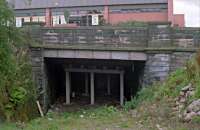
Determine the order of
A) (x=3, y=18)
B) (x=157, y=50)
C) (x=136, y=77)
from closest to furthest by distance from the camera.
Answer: (x=3, y=18) → (x=157, y=50) → (x=136, y=77)

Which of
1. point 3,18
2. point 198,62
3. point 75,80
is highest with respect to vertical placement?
point 3,18

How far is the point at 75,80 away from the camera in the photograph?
94.0 feet

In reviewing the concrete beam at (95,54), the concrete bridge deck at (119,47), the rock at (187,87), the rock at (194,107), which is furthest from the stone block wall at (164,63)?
the rock at (194,107)

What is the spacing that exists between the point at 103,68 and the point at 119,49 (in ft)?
14.9

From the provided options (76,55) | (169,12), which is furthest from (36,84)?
(169,12)

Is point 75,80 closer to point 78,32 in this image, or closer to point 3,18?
point 78,32

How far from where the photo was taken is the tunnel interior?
2359cm

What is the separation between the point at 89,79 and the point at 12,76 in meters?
12.5

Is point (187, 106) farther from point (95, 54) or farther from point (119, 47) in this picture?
point (95, 54)

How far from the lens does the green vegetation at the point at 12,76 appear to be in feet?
38.4

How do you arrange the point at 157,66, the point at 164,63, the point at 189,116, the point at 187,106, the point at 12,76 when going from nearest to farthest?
the point at 189,116 < the point at 187,106 < the point at 12,76 < the point at 164,63 < the point at 157,66

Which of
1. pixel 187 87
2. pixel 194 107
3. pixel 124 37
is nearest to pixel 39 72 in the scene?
pixel 124 37

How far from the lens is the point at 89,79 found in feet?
92.5

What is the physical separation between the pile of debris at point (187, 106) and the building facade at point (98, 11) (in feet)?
111
